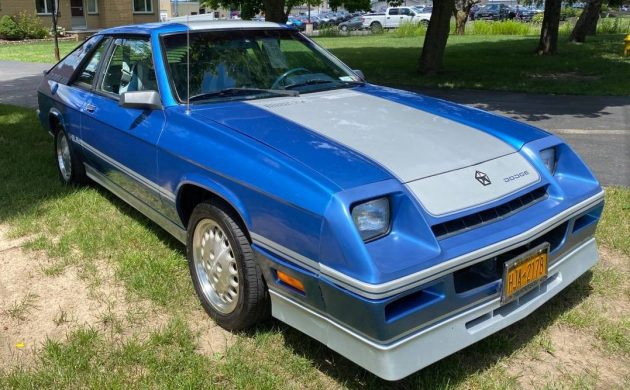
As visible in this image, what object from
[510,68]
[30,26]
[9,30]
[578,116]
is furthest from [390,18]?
[578,116]

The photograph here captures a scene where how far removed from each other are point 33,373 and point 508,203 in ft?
7.85

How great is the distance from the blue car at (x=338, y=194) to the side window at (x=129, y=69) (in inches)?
0.8

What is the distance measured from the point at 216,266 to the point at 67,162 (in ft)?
9.63

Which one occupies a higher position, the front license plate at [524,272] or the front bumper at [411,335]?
the front license plate at [524,272]

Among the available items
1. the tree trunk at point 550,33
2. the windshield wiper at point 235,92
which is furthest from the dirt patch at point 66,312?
the tree trunk at point 550,33

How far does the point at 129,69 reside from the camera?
4109mm

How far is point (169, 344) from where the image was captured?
304 cm

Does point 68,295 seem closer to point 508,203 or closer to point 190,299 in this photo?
point 190,299

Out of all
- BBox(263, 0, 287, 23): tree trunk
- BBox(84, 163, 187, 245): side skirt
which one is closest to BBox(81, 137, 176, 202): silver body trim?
BBox(84, 163, 187, 245): side skirt

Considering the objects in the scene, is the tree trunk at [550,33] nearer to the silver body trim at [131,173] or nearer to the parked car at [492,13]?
the silver body trim at [131,173]

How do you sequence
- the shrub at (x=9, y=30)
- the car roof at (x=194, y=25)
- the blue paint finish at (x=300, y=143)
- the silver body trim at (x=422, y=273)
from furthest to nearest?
1. the shrub at (x=9, y=30)
2. the car roof at (x=194, y=25)
3. the blue paint finish at (x=300, y=143)
4. the silver body trim at (x=422, y=273)

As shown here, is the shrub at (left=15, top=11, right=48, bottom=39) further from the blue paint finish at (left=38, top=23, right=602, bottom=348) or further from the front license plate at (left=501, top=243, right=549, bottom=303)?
the front license plate at (left=501, top=243, right=549, bottom=303)

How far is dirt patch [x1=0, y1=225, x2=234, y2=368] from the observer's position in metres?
3.11

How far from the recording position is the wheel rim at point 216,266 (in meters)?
2.99
